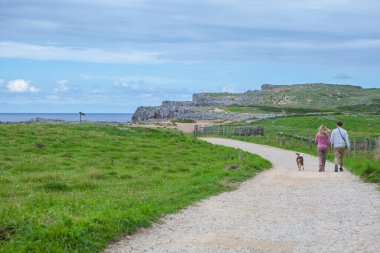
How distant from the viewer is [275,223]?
1271 centimetres

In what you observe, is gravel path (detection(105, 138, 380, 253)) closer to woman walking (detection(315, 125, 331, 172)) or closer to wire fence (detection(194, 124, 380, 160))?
woman walking (detection(315, 125, 331, 172))

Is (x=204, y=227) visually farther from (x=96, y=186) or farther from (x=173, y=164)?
(x=173, y=164)

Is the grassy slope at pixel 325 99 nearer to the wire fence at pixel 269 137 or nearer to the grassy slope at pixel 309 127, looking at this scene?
the grassy slope at pixel 309 127

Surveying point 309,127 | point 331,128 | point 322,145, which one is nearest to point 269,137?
point 331,128

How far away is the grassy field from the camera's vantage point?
32.9ft

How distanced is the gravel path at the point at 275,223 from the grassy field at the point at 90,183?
2.15 feet

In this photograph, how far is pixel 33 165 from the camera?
2630 centimetres

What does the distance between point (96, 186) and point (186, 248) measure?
35.0 ft

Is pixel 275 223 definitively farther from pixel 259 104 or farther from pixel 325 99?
pixel 325 99

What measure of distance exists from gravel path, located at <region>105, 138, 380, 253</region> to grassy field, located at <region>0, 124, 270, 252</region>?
656 mm

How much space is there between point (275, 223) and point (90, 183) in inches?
378

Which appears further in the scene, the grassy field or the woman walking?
the woman walking

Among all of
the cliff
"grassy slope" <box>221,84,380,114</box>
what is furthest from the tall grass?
"grassy slope" <box>221,84,380,114</box>

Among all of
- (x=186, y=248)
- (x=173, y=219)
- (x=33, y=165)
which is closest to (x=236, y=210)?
(x=173, y=219)
